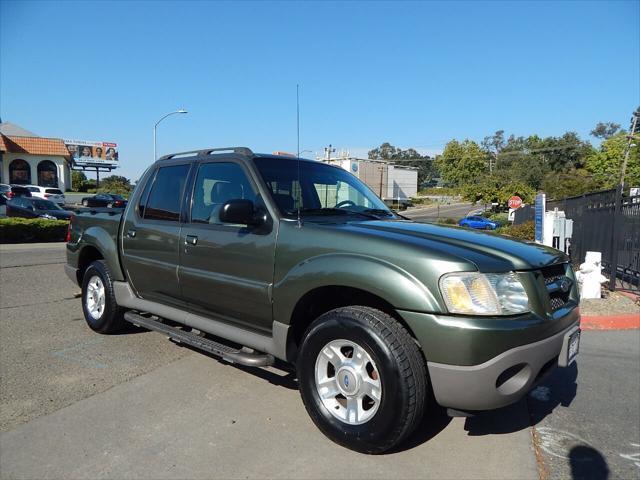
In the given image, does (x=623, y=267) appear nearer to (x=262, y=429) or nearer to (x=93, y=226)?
(x=262, y=429)

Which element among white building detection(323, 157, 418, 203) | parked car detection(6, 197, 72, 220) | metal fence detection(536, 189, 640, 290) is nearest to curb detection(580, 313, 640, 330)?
metal fence detection(536, 189, 640, 290)

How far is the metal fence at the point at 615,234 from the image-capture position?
8.30m

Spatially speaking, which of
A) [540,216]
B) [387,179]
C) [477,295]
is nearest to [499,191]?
[387,179]

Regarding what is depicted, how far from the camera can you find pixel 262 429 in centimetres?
322

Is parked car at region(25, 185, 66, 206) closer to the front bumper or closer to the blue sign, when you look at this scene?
the blue sign

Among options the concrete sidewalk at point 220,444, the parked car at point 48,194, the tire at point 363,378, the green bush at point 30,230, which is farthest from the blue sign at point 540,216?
the parked car at point 48,194

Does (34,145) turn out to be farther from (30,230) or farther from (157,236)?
(157,236)

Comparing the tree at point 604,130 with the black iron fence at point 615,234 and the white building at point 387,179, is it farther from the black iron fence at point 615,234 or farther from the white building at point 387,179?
the black iron fence at point 615,234

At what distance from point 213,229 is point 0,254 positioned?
10.9 metres

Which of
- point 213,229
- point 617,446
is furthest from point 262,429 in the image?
point 617,446

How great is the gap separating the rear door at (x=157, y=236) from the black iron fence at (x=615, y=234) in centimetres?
752

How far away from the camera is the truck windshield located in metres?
3.69

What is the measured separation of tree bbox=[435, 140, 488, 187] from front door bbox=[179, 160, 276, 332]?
96.9 metres

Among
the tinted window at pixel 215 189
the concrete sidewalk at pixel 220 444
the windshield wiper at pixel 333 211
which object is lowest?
the concrete sidewalk at pixel 220 444
